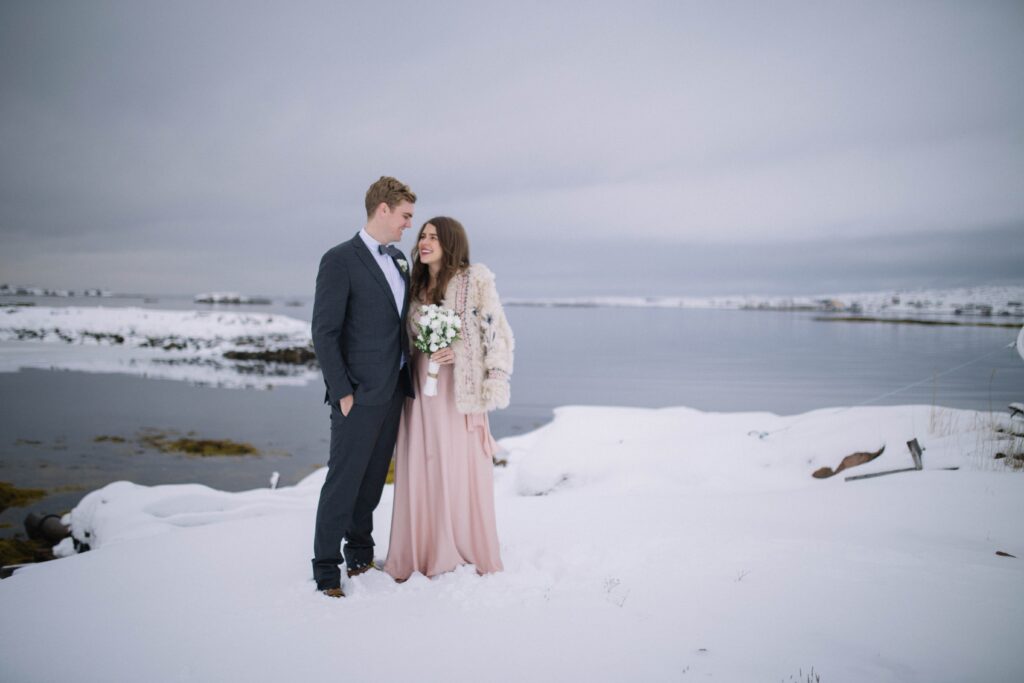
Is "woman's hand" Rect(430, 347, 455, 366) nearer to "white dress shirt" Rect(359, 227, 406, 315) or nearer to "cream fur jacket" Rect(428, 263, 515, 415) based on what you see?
"cream fur jacket" Rect(428, 263, 515, 415)

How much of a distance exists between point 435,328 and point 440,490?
3.98ft

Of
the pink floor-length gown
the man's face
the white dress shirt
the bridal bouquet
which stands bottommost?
the pink floor-length gown

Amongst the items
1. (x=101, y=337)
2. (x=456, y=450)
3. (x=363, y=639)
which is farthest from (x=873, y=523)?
(x=101, y=337)

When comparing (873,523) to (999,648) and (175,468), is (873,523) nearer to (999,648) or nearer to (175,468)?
(999,648)

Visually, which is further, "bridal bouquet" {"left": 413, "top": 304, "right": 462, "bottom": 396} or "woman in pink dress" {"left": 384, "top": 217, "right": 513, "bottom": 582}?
"woman in pink dress" {"left": 384, "top": 217, "right": 513, "bottom": 582}

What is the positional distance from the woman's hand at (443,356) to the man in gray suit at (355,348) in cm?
27

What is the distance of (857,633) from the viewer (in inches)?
114

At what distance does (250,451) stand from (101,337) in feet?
87.7

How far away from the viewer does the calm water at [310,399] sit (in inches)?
415

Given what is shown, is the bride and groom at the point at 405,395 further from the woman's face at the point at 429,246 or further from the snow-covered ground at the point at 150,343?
the snow-covered ground at the point at 150,343

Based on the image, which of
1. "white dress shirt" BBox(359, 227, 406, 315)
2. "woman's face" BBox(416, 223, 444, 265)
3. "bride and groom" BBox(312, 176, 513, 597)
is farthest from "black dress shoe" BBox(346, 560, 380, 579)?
"woman's face" BBox(416, 223, 444, 265)

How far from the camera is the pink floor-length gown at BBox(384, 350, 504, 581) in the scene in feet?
12.6

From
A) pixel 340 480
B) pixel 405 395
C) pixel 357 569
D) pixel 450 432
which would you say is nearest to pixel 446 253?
pixel 405 395

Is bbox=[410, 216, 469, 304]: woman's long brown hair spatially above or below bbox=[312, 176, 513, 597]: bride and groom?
above
